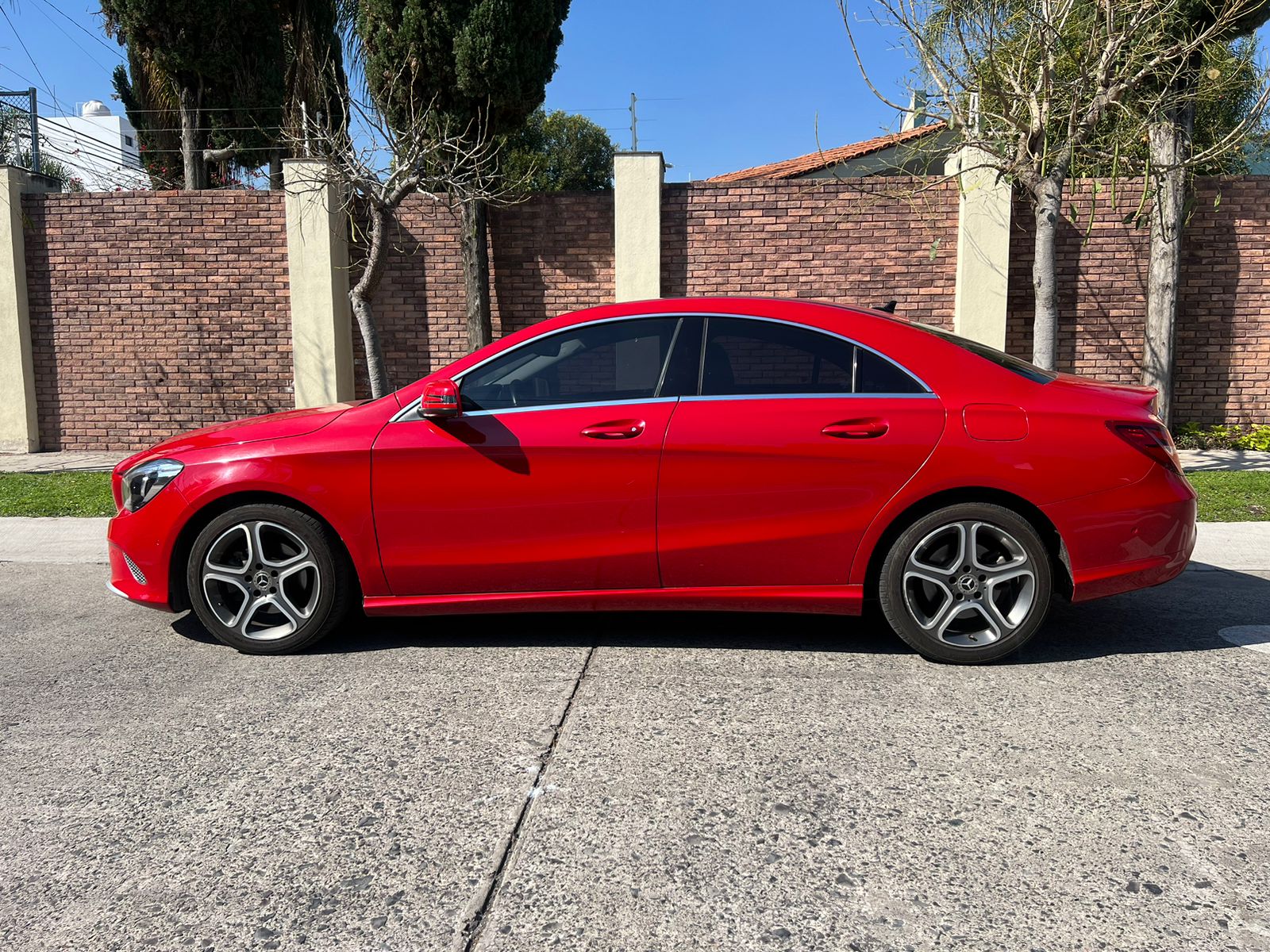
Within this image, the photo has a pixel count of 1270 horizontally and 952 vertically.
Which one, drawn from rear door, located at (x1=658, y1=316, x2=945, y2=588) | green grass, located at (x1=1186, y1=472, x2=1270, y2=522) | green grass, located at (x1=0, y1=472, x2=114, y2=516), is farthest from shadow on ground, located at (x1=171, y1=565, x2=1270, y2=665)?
green grass, located at (x1=0, y1=472, x2=114, y2=516)

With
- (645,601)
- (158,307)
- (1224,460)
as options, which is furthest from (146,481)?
(1224,460)

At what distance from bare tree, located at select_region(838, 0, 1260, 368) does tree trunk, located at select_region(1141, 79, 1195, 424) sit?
724 millimetres

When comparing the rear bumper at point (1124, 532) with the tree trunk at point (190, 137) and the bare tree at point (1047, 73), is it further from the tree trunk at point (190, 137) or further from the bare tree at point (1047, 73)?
the tree trunk at point (190, 137)

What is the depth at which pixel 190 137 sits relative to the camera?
1497 centimetres

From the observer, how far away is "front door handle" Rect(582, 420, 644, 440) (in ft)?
14.1

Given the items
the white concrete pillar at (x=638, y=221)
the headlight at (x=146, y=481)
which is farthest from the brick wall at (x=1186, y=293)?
the headlight at (x=146, y=481)

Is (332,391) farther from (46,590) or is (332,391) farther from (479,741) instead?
(479,741)

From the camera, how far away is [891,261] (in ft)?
37.2

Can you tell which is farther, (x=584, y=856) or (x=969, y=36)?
(x=969, y=36)

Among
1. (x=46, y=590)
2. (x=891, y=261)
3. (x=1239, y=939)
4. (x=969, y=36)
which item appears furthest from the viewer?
(x=891, y=261)

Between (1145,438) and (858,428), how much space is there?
1.26 m

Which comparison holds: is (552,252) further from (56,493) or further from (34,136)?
(34,136)

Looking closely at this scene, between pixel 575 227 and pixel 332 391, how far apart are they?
11.7ft

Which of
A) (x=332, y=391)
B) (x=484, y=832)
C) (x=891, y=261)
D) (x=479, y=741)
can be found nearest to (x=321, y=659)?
(x=479, y=741)
